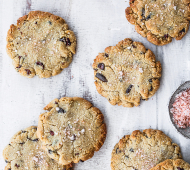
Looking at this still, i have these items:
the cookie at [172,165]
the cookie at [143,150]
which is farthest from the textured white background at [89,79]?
the cookie at [172,165]

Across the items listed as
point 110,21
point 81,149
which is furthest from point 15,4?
point 81,149

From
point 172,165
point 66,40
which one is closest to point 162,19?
point 66,40

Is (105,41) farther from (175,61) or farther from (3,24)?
(3,24)

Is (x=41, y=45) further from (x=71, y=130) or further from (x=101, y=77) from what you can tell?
(x=71, y=130)

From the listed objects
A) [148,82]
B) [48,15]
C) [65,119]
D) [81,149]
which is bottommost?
[81,149]

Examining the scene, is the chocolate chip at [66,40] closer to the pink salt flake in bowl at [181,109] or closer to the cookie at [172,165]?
the pink salt flake in bowl at [181,109]
